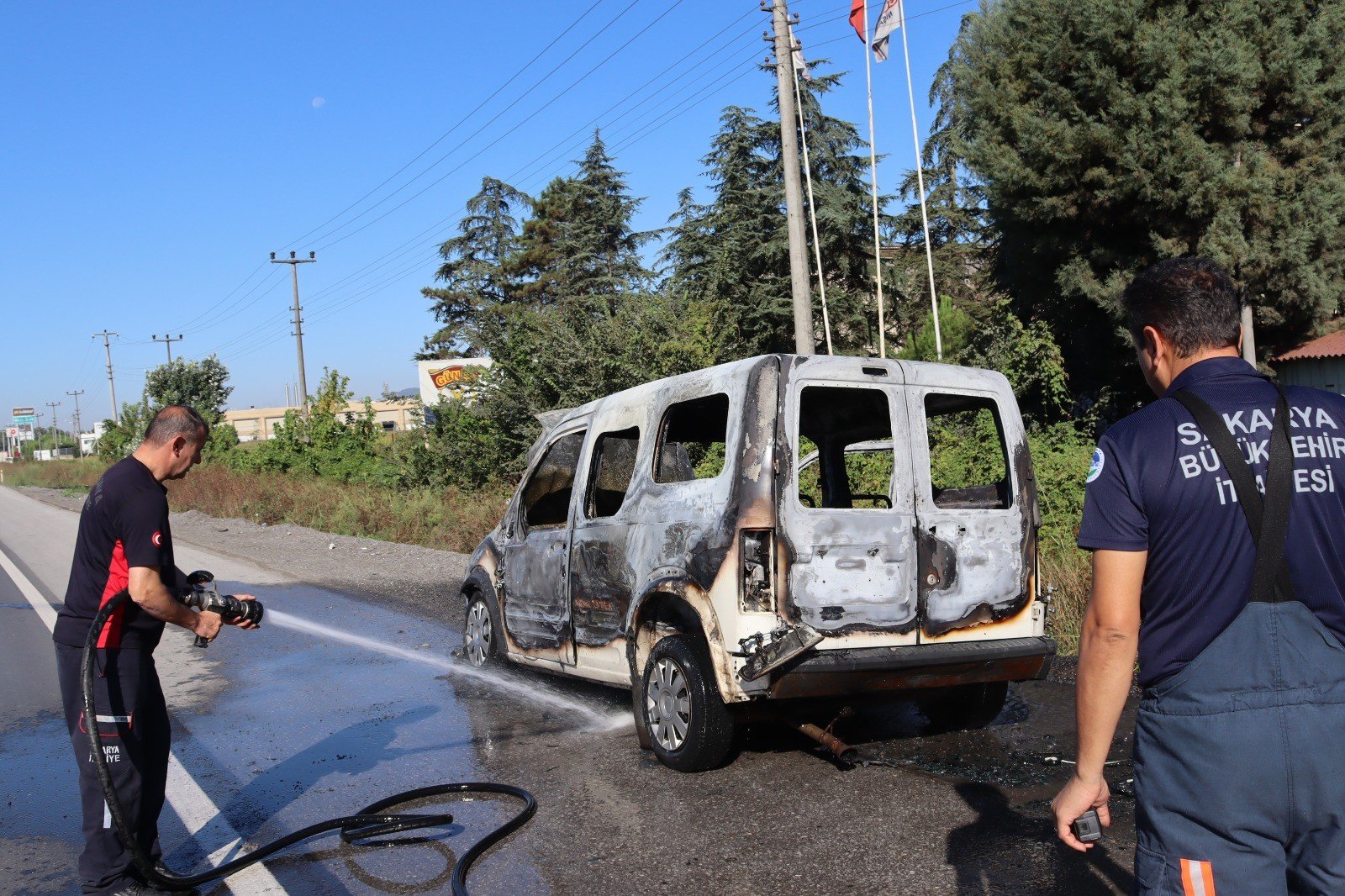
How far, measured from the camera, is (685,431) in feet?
22.1

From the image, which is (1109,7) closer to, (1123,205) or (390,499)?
(1123,205)

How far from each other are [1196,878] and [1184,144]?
1680 cm

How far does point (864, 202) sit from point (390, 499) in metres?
14.2

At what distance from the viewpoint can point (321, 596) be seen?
12.8 metres

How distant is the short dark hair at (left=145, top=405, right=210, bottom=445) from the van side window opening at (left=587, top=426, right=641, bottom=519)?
2719mm

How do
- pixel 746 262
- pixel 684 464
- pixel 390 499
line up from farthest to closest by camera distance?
pixel 746 262 → pixel 390 499 → pixel 684 464

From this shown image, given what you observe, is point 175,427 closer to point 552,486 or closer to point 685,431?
point 685,431

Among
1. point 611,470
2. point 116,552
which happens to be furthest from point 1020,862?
point 116,552

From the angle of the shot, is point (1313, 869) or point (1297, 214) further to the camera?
point (1297, 214)

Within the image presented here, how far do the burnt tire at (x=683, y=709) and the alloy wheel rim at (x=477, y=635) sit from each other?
252 cm

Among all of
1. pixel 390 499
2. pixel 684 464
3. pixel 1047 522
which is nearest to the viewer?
pixel 684 464

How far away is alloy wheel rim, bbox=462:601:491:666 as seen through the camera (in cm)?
802

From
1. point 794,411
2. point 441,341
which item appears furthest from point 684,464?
point 441,341

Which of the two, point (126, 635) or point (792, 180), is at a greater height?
point (792, 180)
